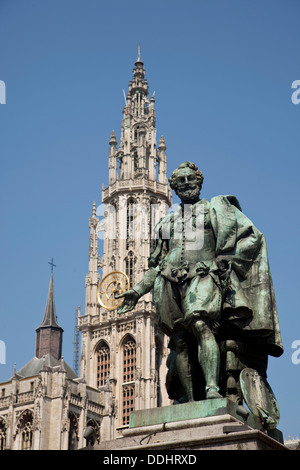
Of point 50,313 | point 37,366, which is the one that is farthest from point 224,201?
point 50,313

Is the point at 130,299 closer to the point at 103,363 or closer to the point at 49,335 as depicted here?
the point at 103,363

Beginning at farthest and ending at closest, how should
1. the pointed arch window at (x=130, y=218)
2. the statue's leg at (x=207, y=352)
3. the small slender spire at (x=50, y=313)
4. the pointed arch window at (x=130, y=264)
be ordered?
the small slender spire at (x=50, y=313) < the pointed arch window at (x=130, y=218) < the pointed arch window at (x=130, y=264) < the statue's leg at (x=207, y=352)

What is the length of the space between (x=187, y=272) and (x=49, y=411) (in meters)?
58.8

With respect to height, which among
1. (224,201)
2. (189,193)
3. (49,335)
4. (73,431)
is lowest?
(224,201)

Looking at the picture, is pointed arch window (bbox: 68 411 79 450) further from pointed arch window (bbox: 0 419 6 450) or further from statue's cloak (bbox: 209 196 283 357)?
statue's cloak (bbox: 209 196 283 357)

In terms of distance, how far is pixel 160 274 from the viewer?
8062 millimetres

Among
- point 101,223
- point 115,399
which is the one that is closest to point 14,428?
point 115,399

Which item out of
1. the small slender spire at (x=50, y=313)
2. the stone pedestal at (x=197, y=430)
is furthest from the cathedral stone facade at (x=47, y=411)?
the stone pedestal at (x=197, y=430)

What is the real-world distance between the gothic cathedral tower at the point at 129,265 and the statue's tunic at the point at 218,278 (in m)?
63.4

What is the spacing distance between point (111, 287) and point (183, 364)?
71.4 m

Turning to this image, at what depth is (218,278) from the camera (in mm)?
7734

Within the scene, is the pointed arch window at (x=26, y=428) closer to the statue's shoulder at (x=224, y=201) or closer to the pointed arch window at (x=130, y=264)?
the pointed arch window at (x=130, y=264)

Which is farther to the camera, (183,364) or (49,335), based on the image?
(49,335)

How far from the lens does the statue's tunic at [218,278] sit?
767 centimetres
